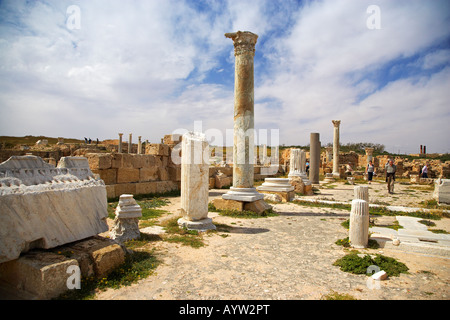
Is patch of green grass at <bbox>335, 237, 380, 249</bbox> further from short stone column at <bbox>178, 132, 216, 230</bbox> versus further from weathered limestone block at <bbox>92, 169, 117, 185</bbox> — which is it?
weathered limestone block at <bbox>92, 169, 117, 185</bbox>

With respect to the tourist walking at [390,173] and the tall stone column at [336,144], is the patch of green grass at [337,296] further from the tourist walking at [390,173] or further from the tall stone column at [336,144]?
the tall stone column at [336,144]

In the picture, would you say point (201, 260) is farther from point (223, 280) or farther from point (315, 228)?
point (315, 228)

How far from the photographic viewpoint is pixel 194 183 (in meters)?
5.93

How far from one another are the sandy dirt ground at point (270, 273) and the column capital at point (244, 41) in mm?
5492

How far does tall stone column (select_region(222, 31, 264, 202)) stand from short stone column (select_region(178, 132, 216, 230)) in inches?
90.5

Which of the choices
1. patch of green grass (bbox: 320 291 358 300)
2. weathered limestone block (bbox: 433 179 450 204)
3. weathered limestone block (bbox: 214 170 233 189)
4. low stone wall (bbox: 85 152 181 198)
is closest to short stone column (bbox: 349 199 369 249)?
patch of green grass (bbox: 320 291 358 300)

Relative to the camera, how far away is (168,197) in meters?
11.1

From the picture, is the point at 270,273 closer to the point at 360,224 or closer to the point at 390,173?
the point at 360,224

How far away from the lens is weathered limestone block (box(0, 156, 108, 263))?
3004 mm

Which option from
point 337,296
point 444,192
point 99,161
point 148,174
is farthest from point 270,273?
point 444,192

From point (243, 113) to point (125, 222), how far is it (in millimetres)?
4725

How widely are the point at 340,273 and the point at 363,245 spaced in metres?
1.45

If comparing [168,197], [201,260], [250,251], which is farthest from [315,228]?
[168,197]
